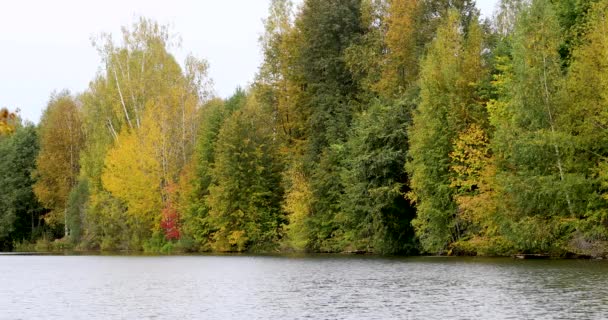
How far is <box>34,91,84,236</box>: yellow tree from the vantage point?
3907 inches

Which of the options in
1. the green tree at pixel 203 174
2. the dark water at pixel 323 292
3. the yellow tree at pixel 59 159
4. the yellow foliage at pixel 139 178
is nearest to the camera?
the dark water at pixel 323 292

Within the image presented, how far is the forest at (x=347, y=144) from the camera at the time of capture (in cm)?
4662

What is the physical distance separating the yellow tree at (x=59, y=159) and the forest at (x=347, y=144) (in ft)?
0.61

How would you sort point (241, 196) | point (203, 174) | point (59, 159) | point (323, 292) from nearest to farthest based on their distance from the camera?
point (323, 292)
point (241, 196)
point (203, 174)
point (59, 159)

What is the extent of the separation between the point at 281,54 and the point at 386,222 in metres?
23.4

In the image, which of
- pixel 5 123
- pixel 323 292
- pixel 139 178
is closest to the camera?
pixel 5 123

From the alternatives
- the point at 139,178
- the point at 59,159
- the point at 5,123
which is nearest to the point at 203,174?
the point at 139,178

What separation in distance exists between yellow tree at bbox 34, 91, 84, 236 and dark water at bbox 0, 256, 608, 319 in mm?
56343

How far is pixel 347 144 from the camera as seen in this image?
64.2 metres

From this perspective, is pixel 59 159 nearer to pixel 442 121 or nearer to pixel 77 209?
pixel 77 209

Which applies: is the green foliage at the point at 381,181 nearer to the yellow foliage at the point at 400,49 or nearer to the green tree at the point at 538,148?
the yellow foliage at the point at 400,49

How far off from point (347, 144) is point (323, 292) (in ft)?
114

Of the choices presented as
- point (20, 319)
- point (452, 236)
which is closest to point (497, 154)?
point (452, 236)

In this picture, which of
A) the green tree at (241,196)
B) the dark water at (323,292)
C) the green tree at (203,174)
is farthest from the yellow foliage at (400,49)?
the dark water at (323,292)
